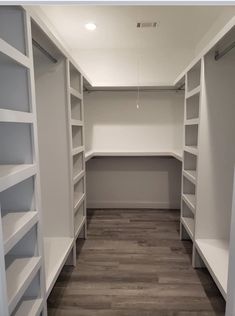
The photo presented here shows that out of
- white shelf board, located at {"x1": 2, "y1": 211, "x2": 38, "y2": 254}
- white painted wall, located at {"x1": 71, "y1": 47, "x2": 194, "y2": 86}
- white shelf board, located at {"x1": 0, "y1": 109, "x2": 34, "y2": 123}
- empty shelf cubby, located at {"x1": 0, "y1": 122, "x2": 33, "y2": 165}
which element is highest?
white painted wall, located at {"x1": 71, "y1": 47, "x2": 194, "y2": 86}

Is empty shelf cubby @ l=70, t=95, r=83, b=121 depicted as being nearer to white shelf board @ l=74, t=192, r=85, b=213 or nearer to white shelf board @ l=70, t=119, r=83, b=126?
white shelf board @ l=70, t=119, r=83, b=126

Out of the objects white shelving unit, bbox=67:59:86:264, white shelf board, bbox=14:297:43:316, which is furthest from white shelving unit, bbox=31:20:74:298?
white shelf board, bbox=14:297:43:316

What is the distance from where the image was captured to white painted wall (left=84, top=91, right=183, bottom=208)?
3879 mm

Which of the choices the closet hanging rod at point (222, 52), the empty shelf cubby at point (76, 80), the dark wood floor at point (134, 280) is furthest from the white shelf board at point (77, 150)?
the closet hanging rod at point (222, 52)

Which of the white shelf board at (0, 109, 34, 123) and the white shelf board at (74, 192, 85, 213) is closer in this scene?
the white shelf board at (0, 109, 34, 123)

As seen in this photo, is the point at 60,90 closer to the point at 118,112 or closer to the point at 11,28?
the point at 11,28

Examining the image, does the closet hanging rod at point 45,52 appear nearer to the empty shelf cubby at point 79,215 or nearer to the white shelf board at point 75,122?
the white shelf board at point 75,122

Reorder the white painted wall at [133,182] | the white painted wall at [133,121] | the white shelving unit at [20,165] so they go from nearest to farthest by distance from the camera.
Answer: the white shelving unit at [20,165] → the white painted wall at [133,121] → the white painted wall at [133,182]

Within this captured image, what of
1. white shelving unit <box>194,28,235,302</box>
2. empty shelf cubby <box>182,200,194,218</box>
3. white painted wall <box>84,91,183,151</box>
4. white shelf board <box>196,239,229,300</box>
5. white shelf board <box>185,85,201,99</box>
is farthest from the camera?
white painted wall <box>84,91,183,151</box>

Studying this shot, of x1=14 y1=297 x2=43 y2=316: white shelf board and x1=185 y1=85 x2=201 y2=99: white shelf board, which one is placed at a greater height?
x1=185 y1=85 x2=201 y2=99: white shelf board

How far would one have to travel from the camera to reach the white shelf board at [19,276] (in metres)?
1.13

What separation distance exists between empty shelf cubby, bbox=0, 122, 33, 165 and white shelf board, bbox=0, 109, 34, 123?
75 millimetres

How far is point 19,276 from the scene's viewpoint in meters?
1.28

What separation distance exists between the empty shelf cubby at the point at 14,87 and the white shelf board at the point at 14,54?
0.06 metres
